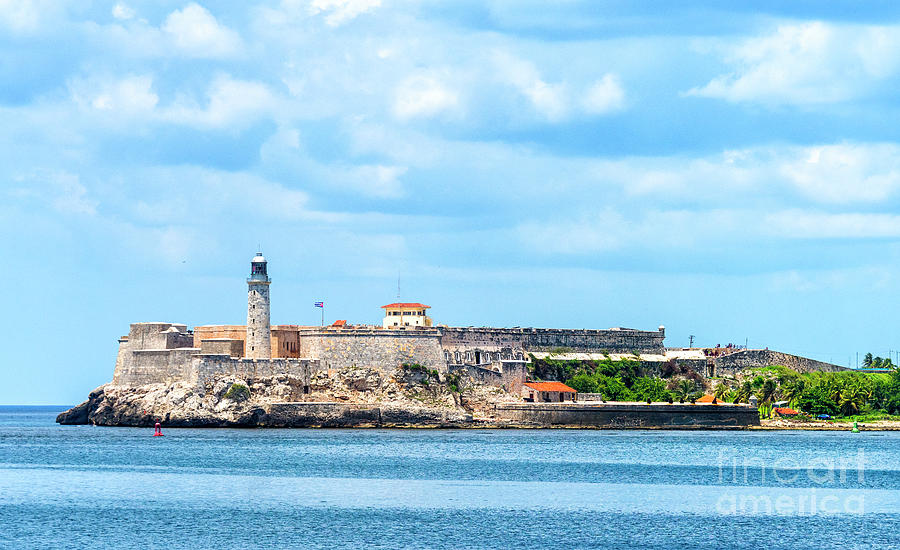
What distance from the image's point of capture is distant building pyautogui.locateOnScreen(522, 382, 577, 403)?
7819 centimetres

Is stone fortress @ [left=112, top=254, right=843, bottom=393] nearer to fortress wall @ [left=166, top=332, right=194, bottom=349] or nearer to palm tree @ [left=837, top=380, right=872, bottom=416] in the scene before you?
fortress wall @ [left=166, top=332, right=194, bottom=349]

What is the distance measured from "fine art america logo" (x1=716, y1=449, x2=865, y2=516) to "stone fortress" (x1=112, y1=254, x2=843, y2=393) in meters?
22.8

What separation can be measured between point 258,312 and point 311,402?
6103 millimetres

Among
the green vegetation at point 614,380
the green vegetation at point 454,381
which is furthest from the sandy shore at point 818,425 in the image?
the green vegetation at point 454,381

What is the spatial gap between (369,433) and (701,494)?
30.1 meters

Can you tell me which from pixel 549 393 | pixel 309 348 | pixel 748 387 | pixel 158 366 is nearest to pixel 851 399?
pixel 748 387

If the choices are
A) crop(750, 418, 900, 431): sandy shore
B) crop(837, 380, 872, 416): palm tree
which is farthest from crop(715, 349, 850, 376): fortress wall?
crop(750, 418, 900, 431): sandy shore

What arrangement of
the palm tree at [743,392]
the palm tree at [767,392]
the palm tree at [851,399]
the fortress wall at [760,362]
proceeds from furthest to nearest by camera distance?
the fortress wall at [760,362] → the palm tree at [767,392] → the palm tree at [851,399] → the palm tree at [743,392]

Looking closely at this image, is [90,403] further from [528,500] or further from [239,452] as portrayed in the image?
[528,500]

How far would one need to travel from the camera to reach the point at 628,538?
3428 centimetres

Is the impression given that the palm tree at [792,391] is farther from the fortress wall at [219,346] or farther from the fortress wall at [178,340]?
the fortress wall at [178,340]

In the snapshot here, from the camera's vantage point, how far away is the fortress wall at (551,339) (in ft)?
269

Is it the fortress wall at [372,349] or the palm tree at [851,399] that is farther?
the palm tree at [851,399]

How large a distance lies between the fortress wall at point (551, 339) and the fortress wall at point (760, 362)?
4.34 metres
